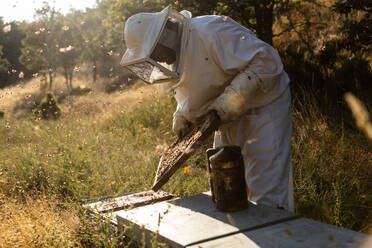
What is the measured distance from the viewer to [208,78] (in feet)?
10.6

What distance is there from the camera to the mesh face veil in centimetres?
306

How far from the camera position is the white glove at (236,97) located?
114 inches

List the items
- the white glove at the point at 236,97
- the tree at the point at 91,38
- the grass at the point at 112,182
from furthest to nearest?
the tree at the point at 91,38 → the grass at the point at 112,182 → the white glove at the point at 236,97

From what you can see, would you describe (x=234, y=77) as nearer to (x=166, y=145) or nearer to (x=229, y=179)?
(x=229, y=179)

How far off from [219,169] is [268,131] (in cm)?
94

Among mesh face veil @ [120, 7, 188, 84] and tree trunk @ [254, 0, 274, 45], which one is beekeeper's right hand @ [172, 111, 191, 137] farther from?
tree trunk @ [254, 0, 274, 45]

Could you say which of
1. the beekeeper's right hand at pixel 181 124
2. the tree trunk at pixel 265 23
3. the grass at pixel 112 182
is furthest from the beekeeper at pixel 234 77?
the tree trunk at pixel 265 23

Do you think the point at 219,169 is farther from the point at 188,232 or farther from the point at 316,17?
the point at 316,17

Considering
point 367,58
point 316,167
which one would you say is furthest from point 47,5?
point 316,167

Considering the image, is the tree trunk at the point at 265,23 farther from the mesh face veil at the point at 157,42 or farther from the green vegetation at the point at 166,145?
the mesh face veil at the point at 157,42

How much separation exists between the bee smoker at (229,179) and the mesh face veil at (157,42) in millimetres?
1008

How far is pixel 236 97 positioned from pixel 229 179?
808 millimetres

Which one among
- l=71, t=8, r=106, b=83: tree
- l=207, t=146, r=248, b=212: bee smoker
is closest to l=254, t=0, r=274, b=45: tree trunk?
l=207, t=146, r=248, b=212: bee smoker

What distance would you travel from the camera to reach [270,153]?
3.09 metres
